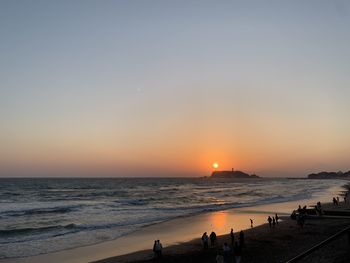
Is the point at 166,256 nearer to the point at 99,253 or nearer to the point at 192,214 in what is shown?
the point at 99,253

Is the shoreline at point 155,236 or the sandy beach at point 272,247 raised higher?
the sandy beach at point 272,247

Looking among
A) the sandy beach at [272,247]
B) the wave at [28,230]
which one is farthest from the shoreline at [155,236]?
the wave at [28,230]

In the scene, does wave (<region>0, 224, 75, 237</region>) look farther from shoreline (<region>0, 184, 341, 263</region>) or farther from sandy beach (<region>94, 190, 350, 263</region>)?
sandy beach (<region>94, 190, 350, 263</region>)

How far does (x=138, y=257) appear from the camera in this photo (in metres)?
24.4

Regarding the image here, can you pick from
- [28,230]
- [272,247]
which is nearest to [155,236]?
[272,247]

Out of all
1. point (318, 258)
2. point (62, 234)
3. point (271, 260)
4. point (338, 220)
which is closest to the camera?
point (318, 258)

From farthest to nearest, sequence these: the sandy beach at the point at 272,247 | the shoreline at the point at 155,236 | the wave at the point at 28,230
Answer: the wave at the point at 28,230
the shoreline at the point at 155,236
the sandy beach at the point at 272,247

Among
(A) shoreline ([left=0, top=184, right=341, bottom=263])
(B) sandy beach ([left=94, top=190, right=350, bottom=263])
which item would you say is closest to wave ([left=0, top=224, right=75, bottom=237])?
(A) shoreline ([left=0, top=184, right=341, bottom=263])

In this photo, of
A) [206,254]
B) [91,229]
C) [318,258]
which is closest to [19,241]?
[91,229]

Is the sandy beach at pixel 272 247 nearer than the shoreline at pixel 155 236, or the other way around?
the sandy beach at pixel 272 247

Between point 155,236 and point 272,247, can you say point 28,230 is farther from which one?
point 272,247

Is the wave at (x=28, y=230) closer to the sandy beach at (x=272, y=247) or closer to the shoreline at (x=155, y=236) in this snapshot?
the shoreline at (x=155, y=236)

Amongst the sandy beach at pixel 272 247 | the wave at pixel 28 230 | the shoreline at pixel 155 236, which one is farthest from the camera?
the wave at pixel 28 230

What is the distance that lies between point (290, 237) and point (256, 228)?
6796mm
